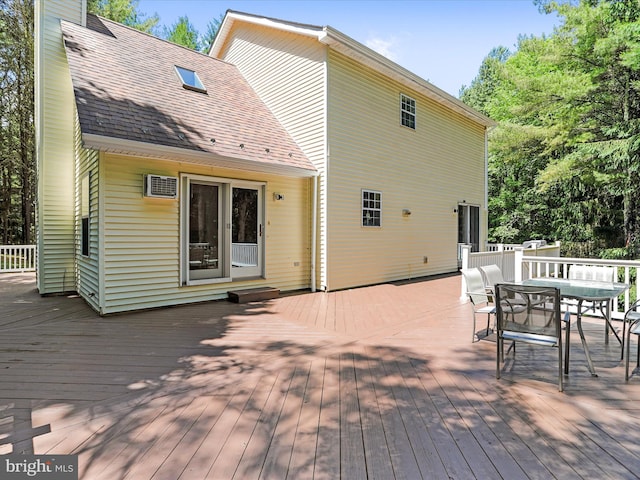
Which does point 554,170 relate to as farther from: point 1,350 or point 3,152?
point 3,152

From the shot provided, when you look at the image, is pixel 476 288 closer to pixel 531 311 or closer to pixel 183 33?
pixel 531 311

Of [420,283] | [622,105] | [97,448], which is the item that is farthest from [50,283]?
[622,105]

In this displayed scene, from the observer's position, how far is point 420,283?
9.71 meters

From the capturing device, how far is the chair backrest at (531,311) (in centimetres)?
312

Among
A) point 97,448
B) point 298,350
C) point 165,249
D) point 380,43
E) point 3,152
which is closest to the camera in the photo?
point 97,448

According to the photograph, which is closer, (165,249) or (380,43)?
(165,249)

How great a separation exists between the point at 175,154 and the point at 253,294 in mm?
2914

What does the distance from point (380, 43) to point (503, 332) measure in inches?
718

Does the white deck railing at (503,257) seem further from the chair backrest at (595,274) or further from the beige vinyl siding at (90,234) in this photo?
the beige vinyl siding at (90,234)

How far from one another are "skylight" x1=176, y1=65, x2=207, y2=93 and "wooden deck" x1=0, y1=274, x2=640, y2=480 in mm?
5714

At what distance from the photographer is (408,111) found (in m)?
10.5

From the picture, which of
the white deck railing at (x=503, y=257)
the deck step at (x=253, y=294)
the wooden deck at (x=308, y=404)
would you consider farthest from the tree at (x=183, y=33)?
the wooden deck at (x=308, y=404)

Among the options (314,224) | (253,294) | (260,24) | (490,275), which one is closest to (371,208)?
(314,224)

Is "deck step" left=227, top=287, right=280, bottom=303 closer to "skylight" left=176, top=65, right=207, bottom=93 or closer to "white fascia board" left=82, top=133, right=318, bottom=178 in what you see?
"white fascia board" left=82, top=133, right=318, bottom=178
